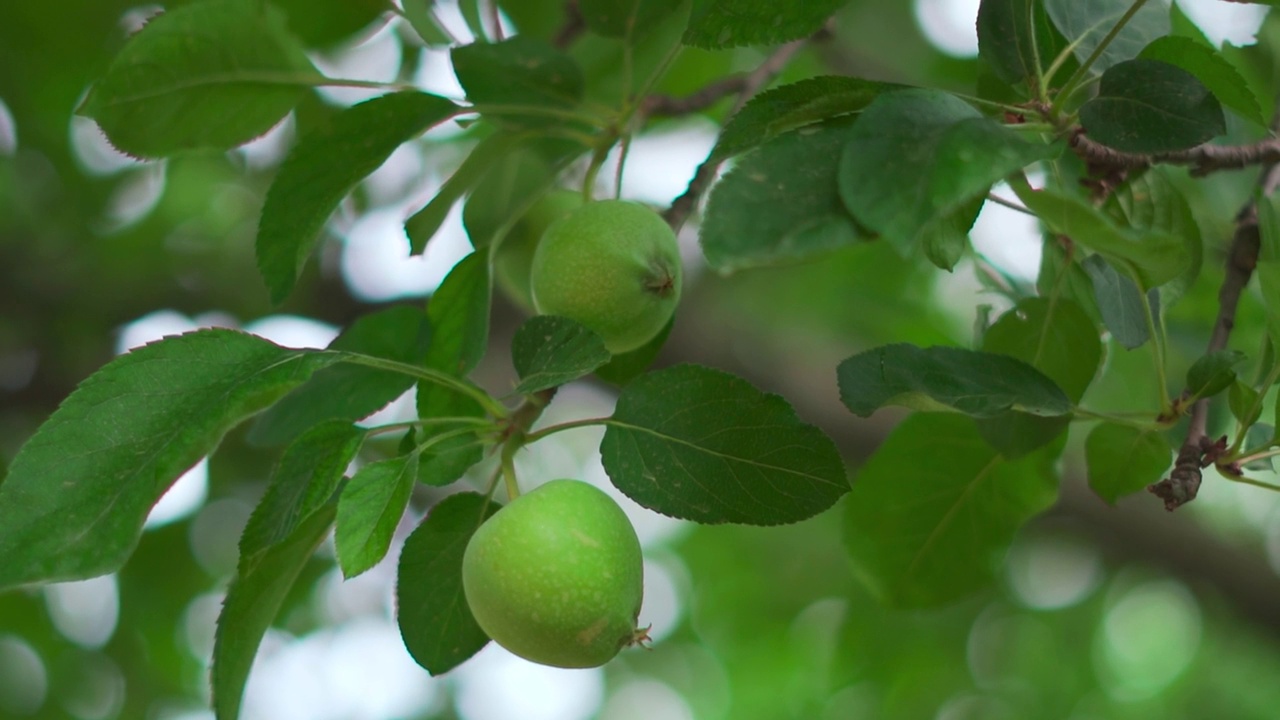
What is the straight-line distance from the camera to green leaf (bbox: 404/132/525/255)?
999mm

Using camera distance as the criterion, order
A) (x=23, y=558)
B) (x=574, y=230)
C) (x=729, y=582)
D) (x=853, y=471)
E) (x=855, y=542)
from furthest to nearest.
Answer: (x=729, y=582)
(x=853, y=471)
(x=855, y=542)
(x=574, y=230)
(x=23, y=558)

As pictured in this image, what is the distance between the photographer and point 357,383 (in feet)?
2.98

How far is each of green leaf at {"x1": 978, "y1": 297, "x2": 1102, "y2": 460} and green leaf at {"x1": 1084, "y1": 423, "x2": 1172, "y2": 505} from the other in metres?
0.03

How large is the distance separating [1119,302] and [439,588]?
0.57 metres

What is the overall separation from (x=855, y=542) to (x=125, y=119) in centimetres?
81

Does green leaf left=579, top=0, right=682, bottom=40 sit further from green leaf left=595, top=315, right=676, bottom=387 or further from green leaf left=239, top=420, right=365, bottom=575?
green leaf left=239, top=420, right=365, bottom=575

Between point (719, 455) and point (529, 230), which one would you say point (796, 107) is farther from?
point (529, 230)

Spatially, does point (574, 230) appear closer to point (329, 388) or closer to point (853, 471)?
point (329, 388)

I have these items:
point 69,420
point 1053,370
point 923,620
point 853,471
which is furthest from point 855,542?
point 923,620

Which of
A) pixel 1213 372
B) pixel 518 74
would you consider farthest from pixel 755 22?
pixel 1213 372

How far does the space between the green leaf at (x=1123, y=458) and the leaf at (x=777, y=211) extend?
49 centimetres

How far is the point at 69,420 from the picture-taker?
68 centimetres

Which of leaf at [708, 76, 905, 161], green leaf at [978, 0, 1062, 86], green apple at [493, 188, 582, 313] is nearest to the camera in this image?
leaf at [708, 76, 905, 161]

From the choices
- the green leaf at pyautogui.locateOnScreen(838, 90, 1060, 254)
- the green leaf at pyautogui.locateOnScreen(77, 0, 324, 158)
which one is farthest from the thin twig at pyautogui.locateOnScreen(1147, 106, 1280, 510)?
the green leaf at pyautogui.locateOnScreen(77, 0, 324, 158)
